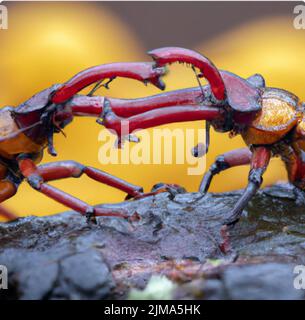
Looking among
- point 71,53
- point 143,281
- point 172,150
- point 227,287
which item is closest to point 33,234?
point 143,281

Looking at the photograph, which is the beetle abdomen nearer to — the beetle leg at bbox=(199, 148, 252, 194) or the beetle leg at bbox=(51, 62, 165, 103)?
the beetle leg at bbox=(199, 148, 252, 194)

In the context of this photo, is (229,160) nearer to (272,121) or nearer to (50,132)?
(272,121)

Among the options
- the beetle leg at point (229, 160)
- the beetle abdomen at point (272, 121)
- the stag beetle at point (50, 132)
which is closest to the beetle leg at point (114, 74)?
the stag beetle at point (50, 132)

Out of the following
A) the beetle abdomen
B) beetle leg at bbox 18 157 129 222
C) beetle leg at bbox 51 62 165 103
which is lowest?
beetle leg at bbox 18 157 129 222

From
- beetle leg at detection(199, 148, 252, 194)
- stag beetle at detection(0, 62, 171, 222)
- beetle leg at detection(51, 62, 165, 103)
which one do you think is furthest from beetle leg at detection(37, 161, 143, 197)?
beetle leg at detection(199, 148, 252, 194)

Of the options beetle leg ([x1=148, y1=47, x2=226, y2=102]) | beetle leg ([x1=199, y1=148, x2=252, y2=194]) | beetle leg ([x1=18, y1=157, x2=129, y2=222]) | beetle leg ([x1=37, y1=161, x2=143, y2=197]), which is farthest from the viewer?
beetle leg ([x1=199, y1=148, x2=252, y2=194])

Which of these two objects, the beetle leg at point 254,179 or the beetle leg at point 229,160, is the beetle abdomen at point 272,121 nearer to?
the beetle leg at point 254,179

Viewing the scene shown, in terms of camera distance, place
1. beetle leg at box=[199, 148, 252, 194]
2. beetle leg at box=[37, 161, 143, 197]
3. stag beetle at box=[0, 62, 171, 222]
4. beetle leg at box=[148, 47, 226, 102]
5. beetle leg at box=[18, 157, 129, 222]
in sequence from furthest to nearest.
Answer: beetle leg at box=[199, 148, 252, 194] < beetle leg at box=[37, 161, 143, 197] < beetle leg at box=[18, 157, 129, 222] < stag beetle at box=[0, 62, 171, 222] < beetle leg at box=[148, 47, 226, 102]
